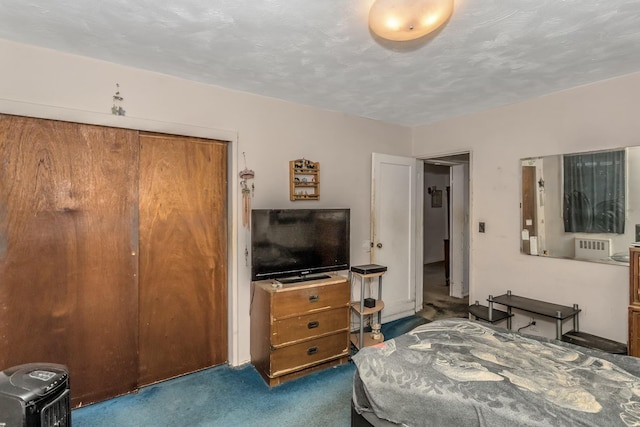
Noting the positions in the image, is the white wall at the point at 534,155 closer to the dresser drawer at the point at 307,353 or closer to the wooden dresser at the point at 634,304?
the wooden dresser at the point at 634,304

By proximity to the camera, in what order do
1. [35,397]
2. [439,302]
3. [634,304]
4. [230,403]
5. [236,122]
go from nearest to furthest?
[35,397]
[634,304]
[230,403]
[236,122]
[439,302]

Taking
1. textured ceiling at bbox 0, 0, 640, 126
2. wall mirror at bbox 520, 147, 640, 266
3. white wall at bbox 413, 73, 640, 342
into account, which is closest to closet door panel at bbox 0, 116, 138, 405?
textured ceiling at bbox 0, 0, 640, 126

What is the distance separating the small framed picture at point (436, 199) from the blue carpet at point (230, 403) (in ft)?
19.7

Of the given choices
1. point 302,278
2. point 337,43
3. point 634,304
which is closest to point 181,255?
point 302,278

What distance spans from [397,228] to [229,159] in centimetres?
217

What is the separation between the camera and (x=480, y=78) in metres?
2.55

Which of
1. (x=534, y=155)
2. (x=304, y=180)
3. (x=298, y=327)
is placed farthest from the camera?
(x=304, y=180)

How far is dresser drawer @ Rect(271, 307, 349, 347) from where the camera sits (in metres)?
2.54

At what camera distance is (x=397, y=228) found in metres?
3.92

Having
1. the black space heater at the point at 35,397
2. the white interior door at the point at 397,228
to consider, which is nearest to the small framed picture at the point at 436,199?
the white interior door at the point at 397,228

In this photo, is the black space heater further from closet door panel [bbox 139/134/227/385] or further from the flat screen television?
the flat screen television

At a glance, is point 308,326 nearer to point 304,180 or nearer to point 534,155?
point 304,180

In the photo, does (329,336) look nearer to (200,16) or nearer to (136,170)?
(136,170)

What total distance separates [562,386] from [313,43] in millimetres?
2205
